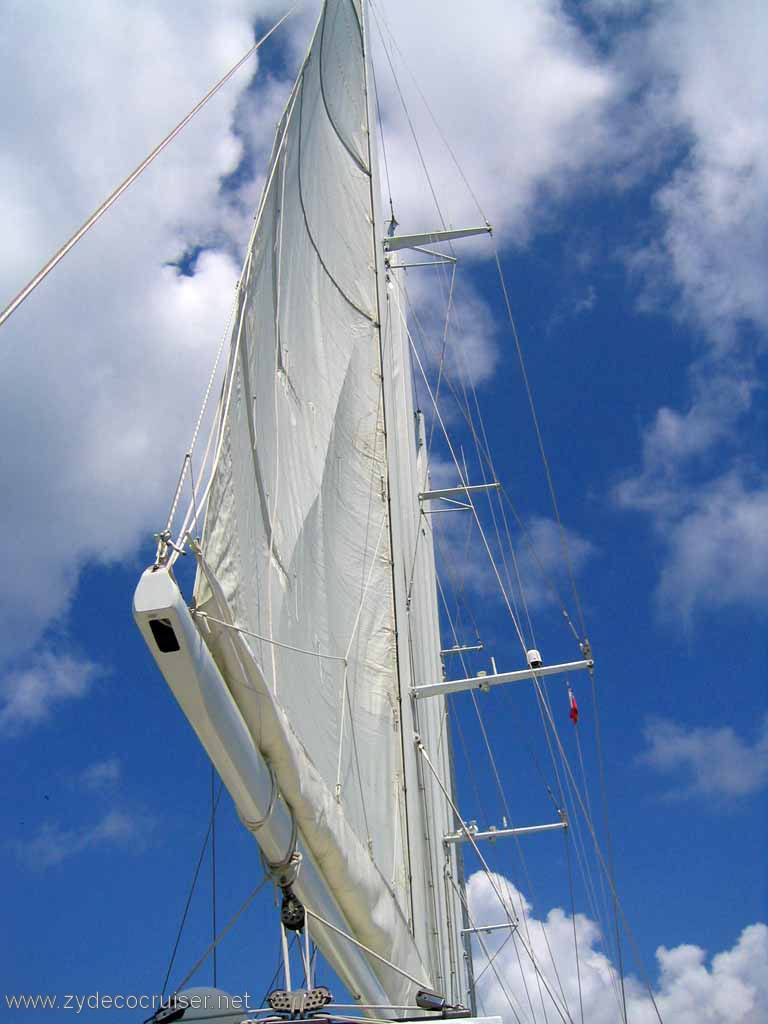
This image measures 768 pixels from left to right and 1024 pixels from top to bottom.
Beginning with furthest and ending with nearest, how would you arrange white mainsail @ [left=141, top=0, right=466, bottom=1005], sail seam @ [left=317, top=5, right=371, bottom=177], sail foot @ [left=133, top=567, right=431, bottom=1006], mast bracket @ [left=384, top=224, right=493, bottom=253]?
mast bracket @ [left=384, top=224, right=493, bottom=253]
sail seam @ [left=317, top=5, right=371, bottom=177]
white mainsail @ [left=141, top=0, right=466, bottom=1005]
sail foot @ [left=133, top=567, right=431, bottom=1006]

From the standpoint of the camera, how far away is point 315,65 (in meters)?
6.45

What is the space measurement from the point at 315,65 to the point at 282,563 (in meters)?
3.83

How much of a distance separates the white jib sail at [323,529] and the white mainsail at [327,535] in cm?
1

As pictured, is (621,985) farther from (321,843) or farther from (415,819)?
(321,843)

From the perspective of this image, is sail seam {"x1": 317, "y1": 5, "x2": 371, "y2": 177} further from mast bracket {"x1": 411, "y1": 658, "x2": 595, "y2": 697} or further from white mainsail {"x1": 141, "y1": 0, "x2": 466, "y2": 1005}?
mast bracket {"x1": 411, "y1": 658, "x2": 595, "y2": 697}

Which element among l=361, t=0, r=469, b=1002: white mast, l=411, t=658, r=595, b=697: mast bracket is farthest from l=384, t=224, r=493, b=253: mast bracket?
l=411, t=658, r=595, b=697: mast bracket

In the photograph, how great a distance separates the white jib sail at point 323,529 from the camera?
3695mm

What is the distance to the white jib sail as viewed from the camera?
3.70m

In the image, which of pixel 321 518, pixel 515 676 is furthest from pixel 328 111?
pixel 515 676

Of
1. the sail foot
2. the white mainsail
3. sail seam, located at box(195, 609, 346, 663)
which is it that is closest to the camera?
the sail foot

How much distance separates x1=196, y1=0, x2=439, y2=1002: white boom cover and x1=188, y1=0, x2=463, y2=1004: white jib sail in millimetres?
13

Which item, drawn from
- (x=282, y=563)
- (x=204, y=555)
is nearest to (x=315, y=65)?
(x=282, y=563)

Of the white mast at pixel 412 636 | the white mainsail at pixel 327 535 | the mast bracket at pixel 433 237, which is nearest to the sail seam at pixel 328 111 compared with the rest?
the white mainsail at pixel 327 535

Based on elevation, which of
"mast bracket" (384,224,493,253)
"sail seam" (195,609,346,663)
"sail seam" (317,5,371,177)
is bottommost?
"sail seam" (195,609,346,663)
